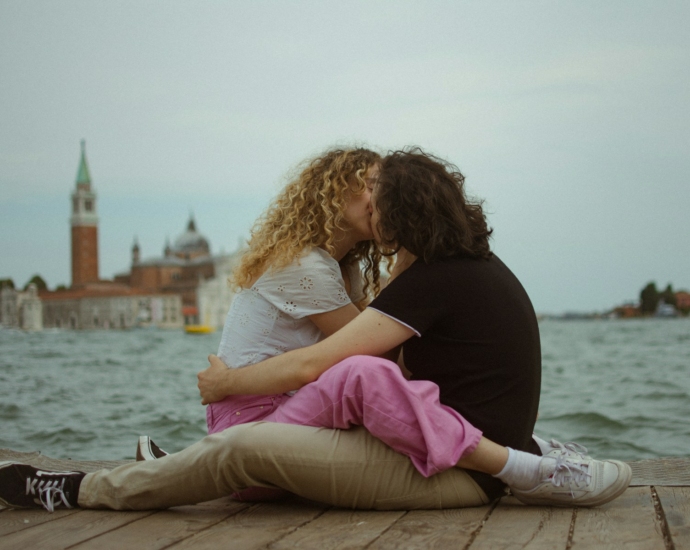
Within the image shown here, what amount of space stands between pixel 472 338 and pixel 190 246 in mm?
76627

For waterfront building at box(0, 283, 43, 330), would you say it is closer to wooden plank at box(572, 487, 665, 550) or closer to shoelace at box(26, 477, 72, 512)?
shoelace at box(26, 477, 72, 512)

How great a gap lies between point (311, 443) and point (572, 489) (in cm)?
48

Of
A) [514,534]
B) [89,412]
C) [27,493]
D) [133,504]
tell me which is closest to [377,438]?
[514,534]

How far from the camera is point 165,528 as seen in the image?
1423 millimetres

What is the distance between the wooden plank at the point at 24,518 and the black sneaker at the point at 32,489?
2cm

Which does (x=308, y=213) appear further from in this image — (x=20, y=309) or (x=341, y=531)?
(x=20, y=309)

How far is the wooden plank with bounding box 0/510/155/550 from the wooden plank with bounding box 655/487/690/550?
0.92 meters

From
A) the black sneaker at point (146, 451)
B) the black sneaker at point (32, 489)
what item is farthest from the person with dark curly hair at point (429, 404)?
the black sneaker at point (146, 451)

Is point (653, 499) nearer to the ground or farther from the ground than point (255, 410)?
nearer to the ground

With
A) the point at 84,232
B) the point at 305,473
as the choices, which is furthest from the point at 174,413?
the point at 84,232

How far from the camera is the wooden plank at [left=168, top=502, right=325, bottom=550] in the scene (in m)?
1.31

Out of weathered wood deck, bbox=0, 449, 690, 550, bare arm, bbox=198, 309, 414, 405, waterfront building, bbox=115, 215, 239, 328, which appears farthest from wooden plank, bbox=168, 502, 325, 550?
waterfront building, bbox=115, 215, 239, 328

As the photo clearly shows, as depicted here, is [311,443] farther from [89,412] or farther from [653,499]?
[89,412]

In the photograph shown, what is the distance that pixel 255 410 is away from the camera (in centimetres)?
167
